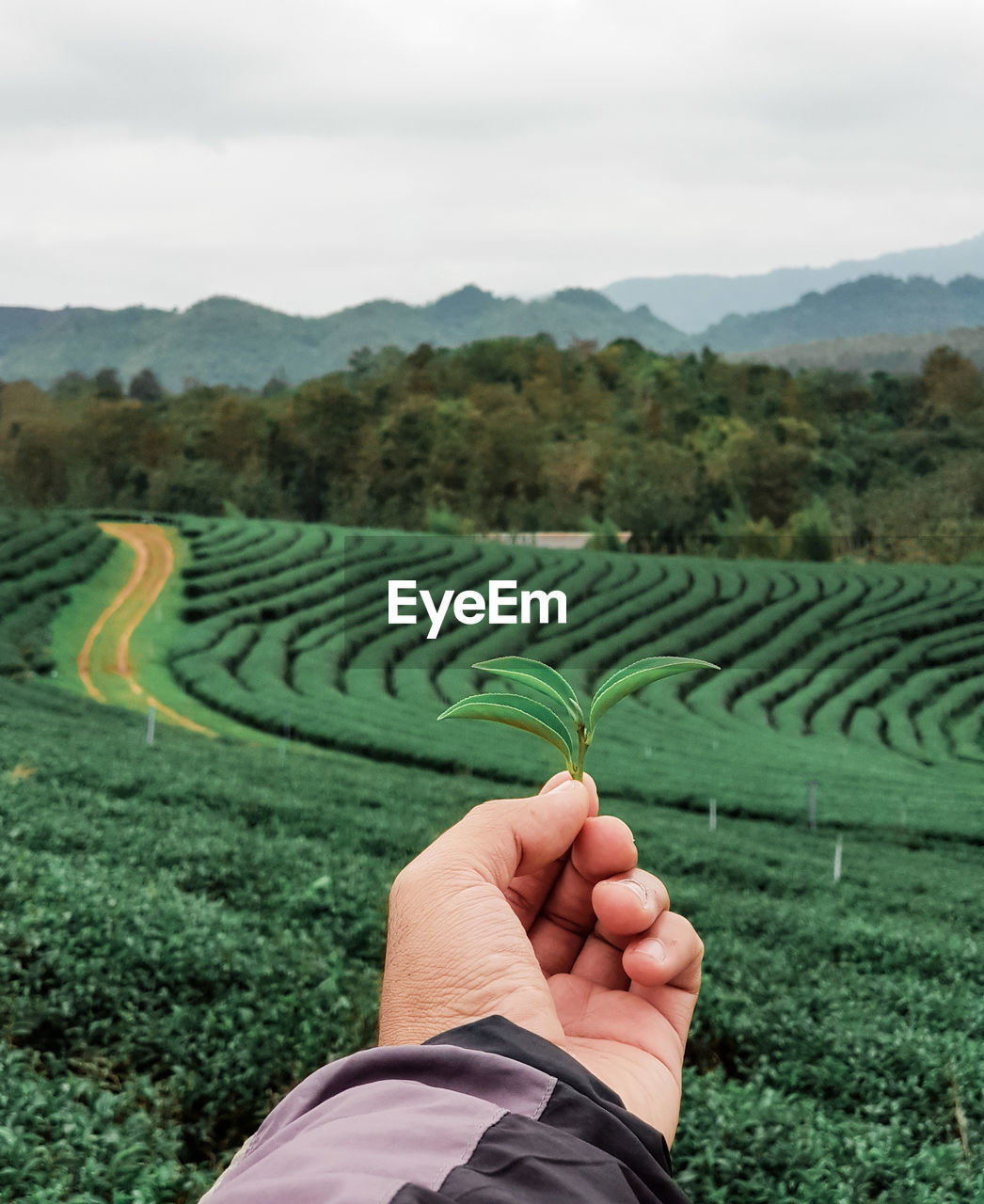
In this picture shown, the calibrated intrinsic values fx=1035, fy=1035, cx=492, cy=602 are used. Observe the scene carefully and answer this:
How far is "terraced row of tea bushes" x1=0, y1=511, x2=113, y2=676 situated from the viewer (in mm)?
24688

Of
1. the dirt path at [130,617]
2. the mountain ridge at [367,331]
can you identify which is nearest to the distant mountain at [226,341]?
the mountain ridge at [367,331]

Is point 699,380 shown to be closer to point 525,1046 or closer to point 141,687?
point 141,687

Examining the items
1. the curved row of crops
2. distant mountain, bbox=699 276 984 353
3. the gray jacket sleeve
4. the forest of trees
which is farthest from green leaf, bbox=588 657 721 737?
distant mountain, bbox=699 276 984 353

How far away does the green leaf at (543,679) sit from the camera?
141 cm

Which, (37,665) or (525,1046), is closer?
(525,1046)

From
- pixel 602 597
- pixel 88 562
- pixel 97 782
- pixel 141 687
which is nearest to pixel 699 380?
pixel 602 597

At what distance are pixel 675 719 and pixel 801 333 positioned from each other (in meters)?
170

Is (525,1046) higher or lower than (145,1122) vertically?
higher

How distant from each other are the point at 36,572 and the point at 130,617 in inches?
127

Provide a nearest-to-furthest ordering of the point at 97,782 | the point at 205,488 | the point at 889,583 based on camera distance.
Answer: the point at 97,782 < the point at 889,583 < the point at 205,488

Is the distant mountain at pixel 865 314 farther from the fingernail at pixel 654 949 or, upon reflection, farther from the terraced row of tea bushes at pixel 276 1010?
the fingernail at pixel 654 949

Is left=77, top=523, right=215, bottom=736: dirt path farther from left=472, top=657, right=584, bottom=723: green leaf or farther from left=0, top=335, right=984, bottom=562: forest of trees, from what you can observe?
left=472, top=657, right=584, bottom=723: green leaf

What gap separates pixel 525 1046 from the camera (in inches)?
44.2

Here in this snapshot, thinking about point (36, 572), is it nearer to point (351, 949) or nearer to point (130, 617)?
point (130, 617)
